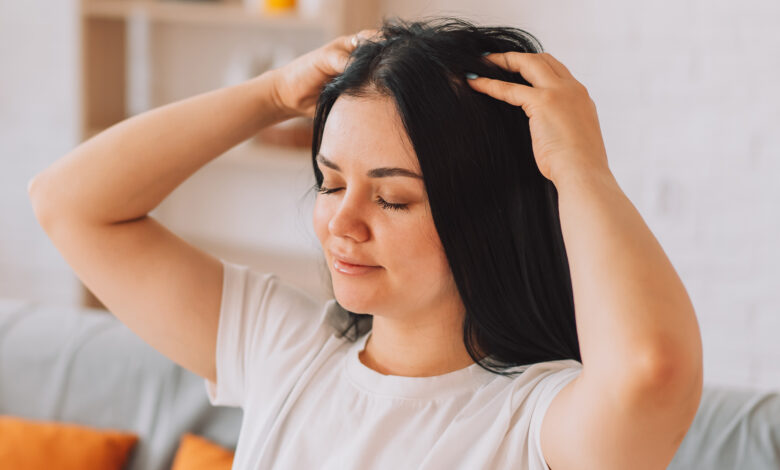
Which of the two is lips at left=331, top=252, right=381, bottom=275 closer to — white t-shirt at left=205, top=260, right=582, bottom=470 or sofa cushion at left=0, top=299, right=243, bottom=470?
white t-shirt at left=205, top=260, right=582, bottom=470

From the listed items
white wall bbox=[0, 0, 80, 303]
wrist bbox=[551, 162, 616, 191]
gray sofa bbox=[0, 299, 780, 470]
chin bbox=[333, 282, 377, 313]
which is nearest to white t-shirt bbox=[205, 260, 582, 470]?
chin bbox=[333, 282, 377, 313]

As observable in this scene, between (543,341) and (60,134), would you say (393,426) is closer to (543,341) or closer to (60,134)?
(543,341)

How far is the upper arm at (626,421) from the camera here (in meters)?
0.73

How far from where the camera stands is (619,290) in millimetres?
757

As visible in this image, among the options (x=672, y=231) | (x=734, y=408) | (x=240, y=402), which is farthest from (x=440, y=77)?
(x=672, y=231)

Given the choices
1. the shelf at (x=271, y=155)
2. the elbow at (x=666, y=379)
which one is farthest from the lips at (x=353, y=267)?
the shelf at (x=271, y=155)

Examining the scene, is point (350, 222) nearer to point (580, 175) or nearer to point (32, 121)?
point (580, 175)

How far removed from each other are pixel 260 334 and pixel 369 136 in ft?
1.25

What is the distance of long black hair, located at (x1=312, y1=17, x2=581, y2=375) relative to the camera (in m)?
0.91

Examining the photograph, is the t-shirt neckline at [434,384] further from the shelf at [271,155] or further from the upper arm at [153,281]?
the shelf at [271,155]

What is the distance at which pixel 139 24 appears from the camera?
2930 millimetres

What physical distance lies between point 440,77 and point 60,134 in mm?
2302

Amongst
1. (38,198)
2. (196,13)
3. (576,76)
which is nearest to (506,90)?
(38,198)

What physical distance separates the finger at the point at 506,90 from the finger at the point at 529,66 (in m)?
0.02
